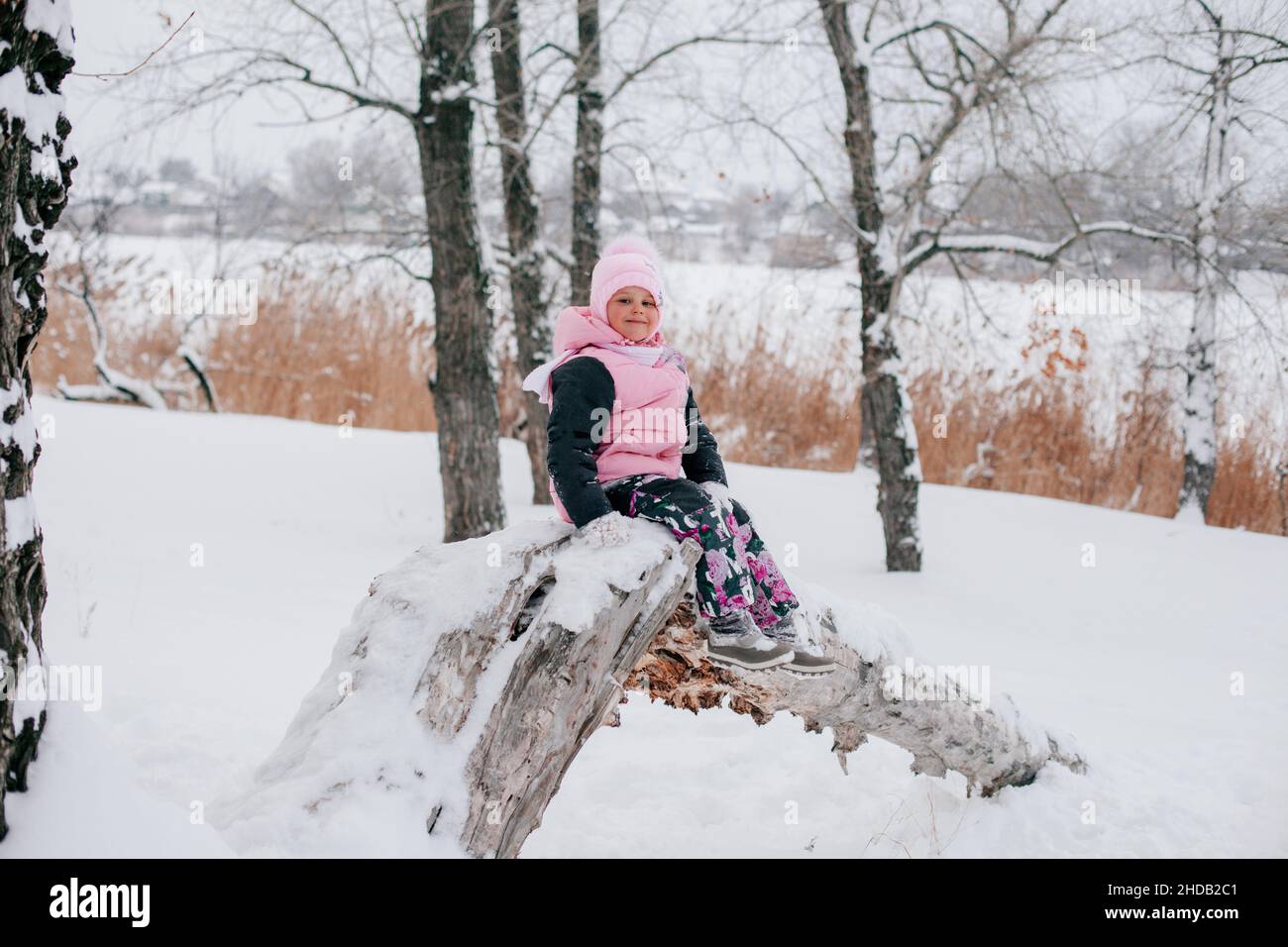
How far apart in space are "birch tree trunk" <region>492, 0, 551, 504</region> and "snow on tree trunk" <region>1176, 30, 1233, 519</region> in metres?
4.82

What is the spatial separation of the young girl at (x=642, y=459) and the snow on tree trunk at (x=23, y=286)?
1161 mm

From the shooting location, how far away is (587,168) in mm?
7254

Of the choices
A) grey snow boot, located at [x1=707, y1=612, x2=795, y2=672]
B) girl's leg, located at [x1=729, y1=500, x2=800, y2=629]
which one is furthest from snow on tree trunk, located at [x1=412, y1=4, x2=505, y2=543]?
grey snow boot, located at [x1=707, y1=612, x2=795, y2=672]

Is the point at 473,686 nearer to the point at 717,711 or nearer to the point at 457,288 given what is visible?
the point at 717,711

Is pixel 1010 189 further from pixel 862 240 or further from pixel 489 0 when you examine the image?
pixel 489 0

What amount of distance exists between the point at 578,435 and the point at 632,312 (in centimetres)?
43

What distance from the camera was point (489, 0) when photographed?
21.2 feet

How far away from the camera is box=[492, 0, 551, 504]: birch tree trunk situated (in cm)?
713

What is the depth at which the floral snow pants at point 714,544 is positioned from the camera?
2625mm

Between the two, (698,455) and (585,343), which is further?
(698,455)

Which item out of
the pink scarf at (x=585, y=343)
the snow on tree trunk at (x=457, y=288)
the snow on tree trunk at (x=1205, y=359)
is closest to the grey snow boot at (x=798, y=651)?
the pink scarf at (x=585, y=343)

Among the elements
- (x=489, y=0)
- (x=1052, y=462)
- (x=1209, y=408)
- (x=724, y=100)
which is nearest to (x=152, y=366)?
(x=489, y=0)

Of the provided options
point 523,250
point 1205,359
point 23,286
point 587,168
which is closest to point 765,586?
point 23,286
